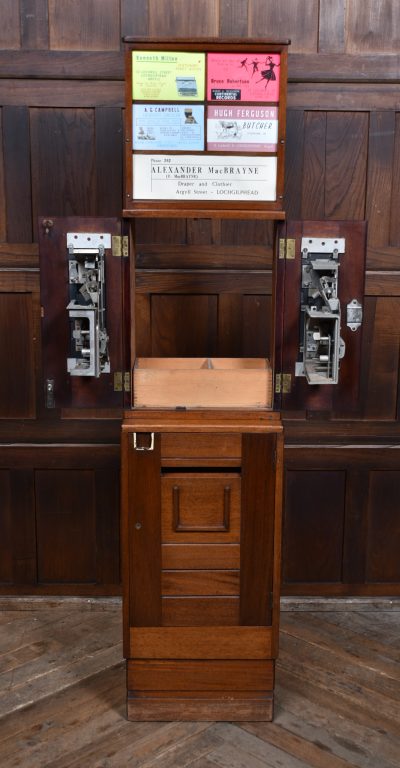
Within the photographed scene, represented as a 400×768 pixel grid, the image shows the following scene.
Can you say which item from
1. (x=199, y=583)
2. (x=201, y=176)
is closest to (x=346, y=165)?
(x=201, y=176)

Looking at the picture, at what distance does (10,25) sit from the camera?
3047 millimetres

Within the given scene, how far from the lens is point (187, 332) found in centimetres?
325

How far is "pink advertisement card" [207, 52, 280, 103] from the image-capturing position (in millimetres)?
2381

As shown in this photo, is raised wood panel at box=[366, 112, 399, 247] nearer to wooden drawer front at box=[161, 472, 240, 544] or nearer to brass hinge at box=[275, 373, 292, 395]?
brass hinge at box=[275, 373, 292, 395]

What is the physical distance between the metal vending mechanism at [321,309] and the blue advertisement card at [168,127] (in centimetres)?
52

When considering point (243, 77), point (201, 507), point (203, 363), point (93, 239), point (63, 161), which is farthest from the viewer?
point (63, 161)

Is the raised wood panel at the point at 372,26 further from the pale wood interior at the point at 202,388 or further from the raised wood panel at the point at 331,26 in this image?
the pale wood interior at the point at 202,388

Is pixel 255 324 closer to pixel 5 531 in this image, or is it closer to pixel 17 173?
pixel 17 173

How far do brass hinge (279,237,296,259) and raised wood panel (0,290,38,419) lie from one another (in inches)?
48.9

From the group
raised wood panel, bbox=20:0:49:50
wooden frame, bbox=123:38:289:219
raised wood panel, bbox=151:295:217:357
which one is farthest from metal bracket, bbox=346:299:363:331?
raised wood panel, bbox=20:0:49:50

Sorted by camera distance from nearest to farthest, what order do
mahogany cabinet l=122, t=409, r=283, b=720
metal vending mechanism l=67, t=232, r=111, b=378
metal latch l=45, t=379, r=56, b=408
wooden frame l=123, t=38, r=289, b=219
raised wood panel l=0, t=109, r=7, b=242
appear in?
wooden frame l=123, t=38, r=289, b=219
mahogany cabinet l=122, t=409, r=283, b=720
metal vending mechanism l=67, t=232, r=111, b=378
metal latch l=45, t=379, r=56, b=408
raised wood panel l=0, t=109, r=7, b=242

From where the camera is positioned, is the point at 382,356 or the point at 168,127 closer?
the point at 168,127

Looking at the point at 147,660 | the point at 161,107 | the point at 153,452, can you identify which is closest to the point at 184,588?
the point at 147,660

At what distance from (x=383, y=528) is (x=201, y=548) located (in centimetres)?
124
